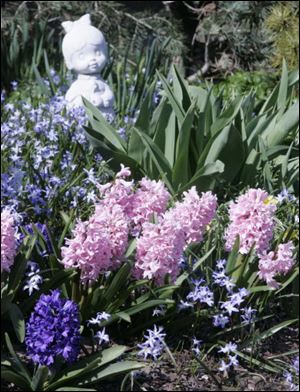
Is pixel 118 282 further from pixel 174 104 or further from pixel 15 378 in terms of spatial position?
pixel 174 104

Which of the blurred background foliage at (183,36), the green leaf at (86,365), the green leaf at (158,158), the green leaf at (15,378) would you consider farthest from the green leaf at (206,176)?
the blurred background foliage at (183,36)

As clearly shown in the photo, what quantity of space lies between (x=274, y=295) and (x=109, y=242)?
85 centimetres

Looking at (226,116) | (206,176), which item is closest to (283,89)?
(226,116)

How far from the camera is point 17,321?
226 cm

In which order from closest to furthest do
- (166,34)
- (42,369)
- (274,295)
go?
(42,369)
(274,295)
(166,34)

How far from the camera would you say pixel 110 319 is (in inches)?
95.6

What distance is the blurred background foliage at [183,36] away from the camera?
19.6ft

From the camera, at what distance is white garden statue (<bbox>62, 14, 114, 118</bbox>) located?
4508 millimetres

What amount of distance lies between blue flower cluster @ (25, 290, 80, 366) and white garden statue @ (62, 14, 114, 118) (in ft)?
7.87

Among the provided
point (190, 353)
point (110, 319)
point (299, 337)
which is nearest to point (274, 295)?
point (299, 337)

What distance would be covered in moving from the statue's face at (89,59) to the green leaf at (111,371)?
2604 millimetres

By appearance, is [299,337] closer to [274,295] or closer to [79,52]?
[274,295]

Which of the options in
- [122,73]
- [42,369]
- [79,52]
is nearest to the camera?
[42,369]

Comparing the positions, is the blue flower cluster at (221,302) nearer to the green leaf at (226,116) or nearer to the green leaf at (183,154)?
the green leaf at (183,154)
